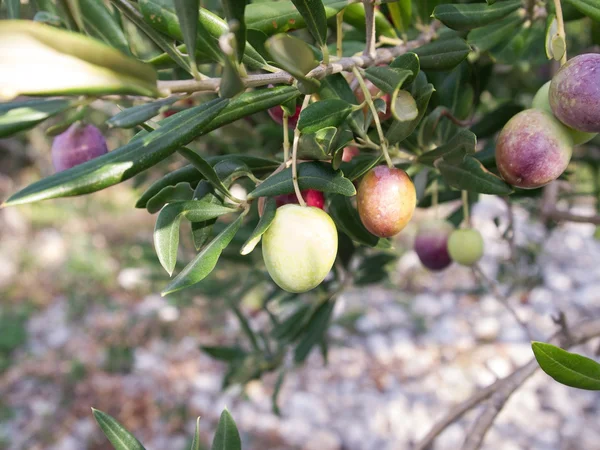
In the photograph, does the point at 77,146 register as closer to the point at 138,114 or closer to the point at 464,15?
the point at 138,114

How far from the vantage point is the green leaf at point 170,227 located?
543 millimetres

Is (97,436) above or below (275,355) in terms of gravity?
below

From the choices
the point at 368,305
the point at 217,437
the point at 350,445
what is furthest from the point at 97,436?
the point at 217,437

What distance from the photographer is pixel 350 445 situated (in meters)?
3.06

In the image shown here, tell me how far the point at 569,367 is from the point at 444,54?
0.37 metres

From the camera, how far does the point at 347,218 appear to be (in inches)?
29.1

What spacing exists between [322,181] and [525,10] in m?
0.49

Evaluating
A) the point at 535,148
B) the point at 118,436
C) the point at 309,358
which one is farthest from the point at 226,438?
the point at 309,358

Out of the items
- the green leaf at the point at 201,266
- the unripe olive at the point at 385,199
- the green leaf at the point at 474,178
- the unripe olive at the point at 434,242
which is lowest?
the unripe olive at the point at 434,242

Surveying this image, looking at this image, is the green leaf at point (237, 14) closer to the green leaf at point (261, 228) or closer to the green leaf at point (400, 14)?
the green leaf at point (261, 228)

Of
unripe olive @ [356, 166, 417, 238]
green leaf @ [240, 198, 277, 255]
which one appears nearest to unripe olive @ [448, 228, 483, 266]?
unripe olive @ [356, 166, 417, 238]

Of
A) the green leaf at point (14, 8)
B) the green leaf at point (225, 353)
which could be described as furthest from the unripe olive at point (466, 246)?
the green leaf at point (225, 353)

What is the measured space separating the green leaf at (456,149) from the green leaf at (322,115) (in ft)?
0.44

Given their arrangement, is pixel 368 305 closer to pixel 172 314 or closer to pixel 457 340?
pixel 457 340
